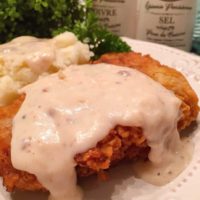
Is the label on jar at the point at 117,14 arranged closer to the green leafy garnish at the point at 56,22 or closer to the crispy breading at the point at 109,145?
the green leafy garnish at the point at 56,22

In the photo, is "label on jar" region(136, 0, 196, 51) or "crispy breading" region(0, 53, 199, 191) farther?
"label on jar" region(136, 0, 196, 51)

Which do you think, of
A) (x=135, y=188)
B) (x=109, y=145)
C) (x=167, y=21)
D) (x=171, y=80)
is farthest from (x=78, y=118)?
(x=167, y=21)

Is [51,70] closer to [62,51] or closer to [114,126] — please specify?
→ [62,51]

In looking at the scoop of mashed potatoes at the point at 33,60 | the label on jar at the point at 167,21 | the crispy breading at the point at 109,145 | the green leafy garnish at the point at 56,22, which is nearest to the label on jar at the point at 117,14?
the label on jar at the point at 167,21

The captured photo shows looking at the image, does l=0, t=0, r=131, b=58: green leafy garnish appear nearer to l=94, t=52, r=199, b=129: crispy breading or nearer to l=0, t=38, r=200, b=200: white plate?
l=94, t=52, r=199, b=129: crispy breading

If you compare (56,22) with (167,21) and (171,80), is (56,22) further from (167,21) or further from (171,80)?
(171,80)

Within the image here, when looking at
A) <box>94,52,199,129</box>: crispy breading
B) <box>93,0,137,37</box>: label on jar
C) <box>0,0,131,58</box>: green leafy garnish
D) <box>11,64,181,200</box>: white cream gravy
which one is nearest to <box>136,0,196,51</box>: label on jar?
<box>93,0,137,37</box>: label on jar

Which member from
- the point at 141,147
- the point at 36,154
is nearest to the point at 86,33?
the point at 141,147

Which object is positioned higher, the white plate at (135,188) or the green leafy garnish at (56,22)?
the green leafy garnish at (56,22)
